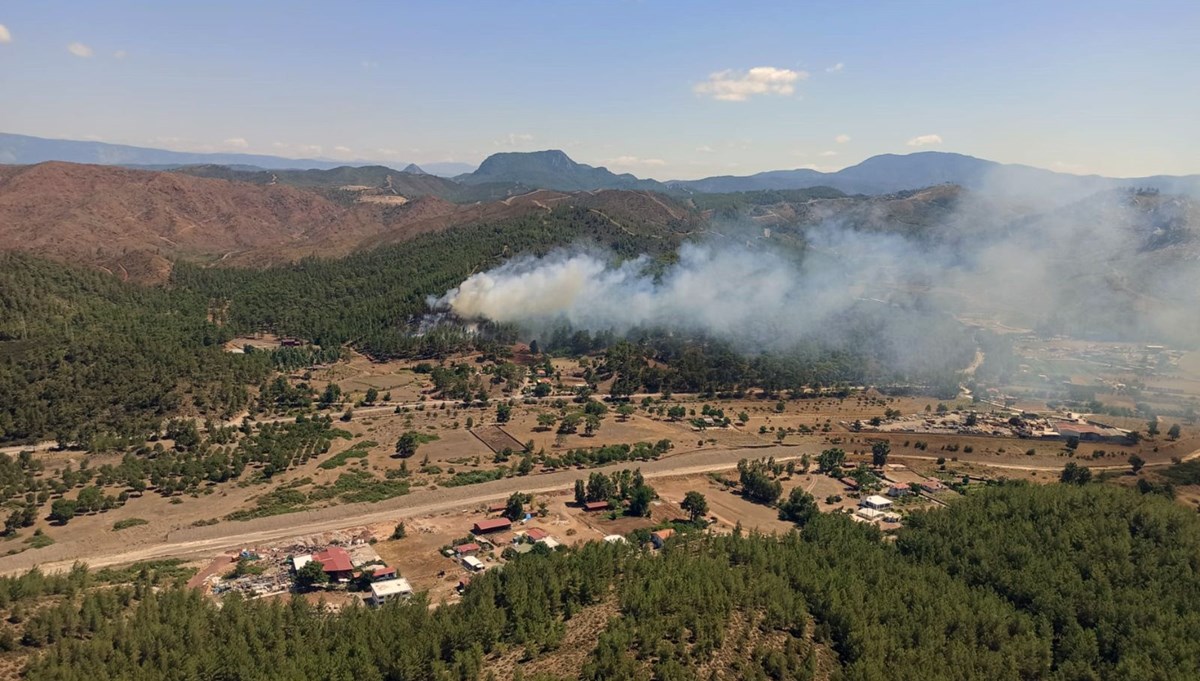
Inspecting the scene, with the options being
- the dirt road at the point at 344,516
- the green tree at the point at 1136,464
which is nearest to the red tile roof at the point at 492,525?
the dirt road at the point at 344,516

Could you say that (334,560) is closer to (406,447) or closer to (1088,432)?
(406,447)

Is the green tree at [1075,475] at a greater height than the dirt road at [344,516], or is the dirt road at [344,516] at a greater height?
the green tree at [1075,475]

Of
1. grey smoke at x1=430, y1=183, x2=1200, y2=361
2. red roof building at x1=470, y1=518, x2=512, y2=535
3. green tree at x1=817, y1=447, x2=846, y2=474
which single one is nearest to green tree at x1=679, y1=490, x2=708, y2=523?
red roof building at x1=470, y1=518, x2=512, y2=535

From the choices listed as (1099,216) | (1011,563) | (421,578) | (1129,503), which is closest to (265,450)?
(421,578)

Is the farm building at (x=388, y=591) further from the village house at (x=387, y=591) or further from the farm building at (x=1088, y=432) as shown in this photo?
the farm building at (x=1088, y=432)

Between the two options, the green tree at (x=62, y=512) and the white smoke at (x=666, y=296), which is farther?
the white smoke at (x=666, y=296)

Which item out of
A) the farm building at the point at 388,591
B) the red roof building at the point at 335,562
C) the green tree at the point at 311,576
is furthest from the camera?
the red roof building at the point at 335,562

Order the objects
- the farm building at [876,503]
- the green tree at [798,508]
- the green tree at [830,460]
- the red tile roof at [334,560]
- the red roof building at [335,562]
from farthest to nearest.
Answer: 1. the green tree at [830,460]
2. the farm building at [876,503]
3. the green tree at [798,508]
4. the red tile roof at [334,560]
5. the red roof building at [335,562]

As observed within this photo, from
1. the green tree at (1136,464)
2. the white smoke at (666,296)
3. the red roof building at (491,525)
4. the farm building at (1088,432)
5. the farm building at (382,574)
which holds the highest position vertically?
the white smoke at (666,296)
